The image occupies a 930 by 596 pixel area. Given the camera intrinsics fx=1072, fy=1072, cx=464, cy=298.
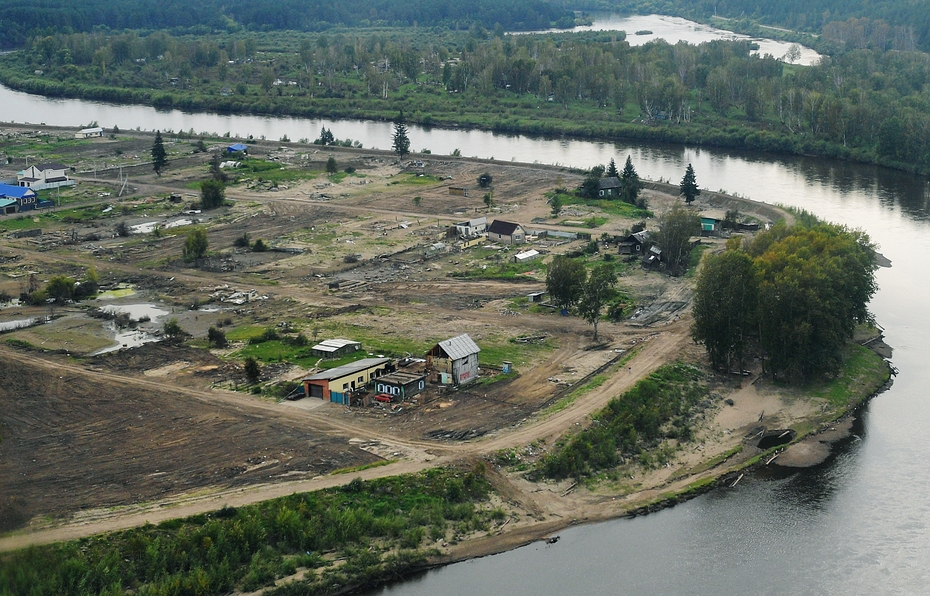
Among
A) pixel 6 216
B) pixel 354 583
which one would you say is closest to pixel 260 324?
pixel 354 583

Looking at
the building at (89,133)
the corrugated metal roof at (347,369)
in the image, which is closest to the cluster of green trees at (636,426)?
the corrugated metal roof at (347,369)

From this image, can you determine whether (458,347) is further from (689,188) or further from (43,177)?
(43,177)

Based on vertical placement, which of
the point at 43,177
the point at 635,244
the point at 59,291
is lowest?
the point at 59,291

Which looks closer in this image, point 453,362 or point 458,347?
point 453,362

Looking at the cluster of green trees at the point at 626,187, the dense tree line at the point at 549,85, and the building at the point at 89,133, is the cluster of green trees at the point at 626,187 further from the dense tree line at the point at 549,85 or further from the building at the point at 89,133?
the building at the point at 89,133

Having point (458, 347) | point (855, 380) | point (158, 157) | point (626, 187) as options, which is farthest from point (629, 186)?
point (158, 157)

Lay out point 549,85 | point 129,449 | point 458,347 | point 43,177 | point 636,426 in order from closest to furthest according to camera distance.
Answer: point 129,449 → point 636,426 → point 458,347 → point 43,177 → point 549,85

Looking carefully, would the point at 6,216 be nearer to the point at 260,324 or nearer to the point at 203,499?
the point at 260,324
